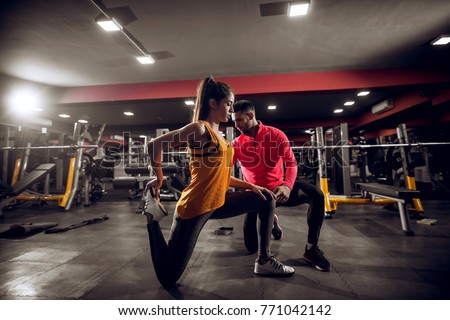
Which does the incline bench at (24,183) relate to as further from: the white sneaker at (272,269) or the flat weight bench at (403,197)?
the flat weight bench at (403,197)

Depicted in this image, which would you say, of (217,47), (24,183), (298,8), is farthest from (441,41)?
(24,183)

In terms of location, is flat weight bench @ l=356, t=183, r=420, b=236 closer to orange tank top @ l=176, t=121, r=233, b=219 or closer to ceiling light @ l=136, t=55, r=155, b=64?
orange tank top @ l=176, t=121, r=233, b=219

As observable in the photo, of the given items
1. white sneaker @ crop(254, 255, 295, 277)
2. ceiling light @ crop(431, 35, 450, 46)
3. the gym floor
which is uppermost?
ceiling light @ crop(431, 35, 450, 46)

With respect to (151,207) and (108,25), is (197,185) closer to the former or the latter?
(151,207)

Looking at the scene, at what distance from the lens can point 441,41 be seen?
4.67m

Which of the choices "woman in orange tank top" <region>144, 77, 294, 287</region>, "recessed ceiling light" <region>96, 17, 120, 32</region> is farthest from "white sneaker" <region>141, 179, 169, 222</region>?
"recessed ceiling light" <region>96, 17, 120, 32</region>

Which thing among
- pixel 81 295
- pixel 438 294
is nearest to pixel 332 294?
pixel 438 294

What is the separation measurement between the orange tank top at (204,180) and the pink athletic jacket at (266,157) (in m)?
0.63

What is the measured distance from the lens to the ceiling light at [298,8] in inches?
135

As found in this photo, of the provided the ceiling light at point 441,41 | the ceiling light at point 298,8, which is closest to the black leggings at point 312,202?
the ceiling light at point 298,8

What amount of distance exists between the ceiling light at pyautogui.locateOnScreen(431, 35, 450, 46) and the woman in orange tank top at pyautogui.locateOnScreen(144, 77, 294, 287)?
5.64 metres

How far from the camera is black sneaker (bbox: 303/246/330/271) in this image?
1.63 meters

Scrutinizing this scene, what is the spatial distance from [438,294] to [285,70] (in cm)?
559

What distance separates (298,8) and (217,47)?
69.5 inches
